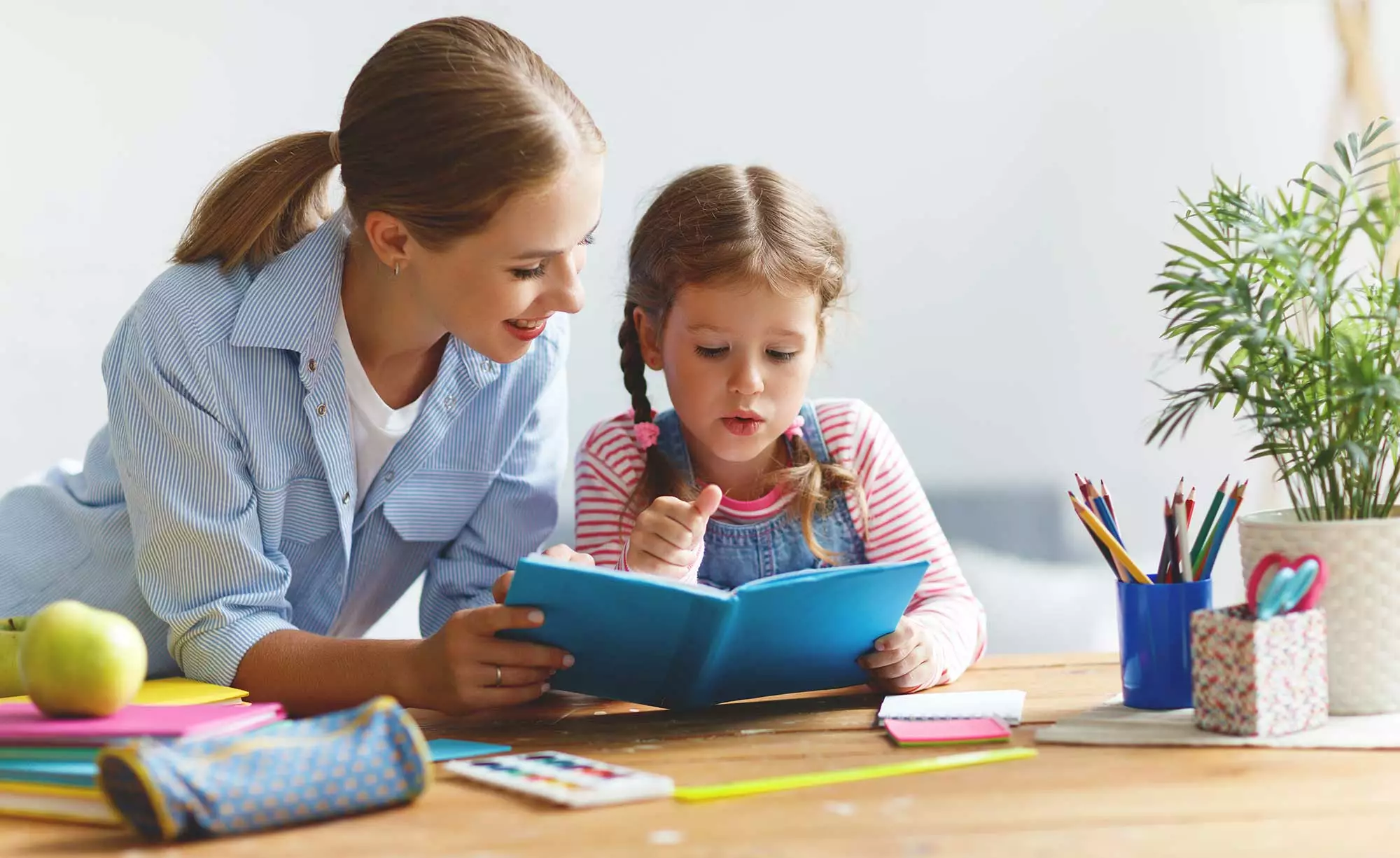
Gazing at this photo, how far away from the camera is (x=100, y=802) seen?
2.60 ft

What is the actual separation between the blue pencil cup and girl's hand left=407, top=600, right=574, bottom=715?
1.51 feet

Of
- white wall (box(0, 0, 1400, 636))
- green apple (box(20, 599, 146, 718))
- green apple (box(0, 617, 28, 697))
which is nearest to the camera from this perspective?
green apple (box(20, 599, 146, 718))

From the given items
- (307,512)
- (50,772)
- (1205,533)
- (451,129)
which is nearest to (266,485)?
(307,512)

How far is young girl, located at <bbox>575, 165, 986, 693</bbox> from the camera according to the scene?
1353mm

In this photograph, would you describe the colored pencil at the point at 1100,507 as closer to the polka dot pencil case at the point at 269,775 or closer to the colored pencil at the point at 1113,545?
the colored pencil at the point at 1113,545

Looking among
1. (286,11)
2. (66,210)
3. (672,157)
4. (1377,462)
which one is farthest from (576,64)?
(1377,462)

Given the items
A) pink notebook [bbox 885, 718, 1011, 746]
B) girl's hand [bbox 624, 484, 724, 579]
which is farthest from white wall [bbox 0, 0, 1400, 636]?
pink notebook [bbox 885, 718, 1011, 746]

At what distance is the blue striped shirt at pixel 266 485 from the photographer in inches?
48.8

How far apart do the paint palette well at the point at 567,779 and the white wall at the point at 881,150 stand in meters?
1.26

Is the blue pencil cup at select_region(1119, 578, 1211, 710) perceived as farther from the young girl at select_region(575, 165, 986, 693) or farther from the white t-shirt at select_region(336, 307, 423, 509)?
the white t-shirt at select_region(336, 307, 423, 509)

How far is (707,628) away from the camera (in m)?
0.99

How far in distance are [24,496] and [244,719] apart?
0.83 m

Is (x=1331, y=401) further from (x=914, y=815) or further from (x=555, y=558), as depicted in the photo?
(x=555, y=558)

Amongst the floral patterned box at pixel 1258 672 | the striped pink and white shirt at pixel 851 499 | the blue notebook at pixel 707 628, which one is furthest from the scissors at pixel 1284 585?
the striped pink and white shirt at pixel 851 499
